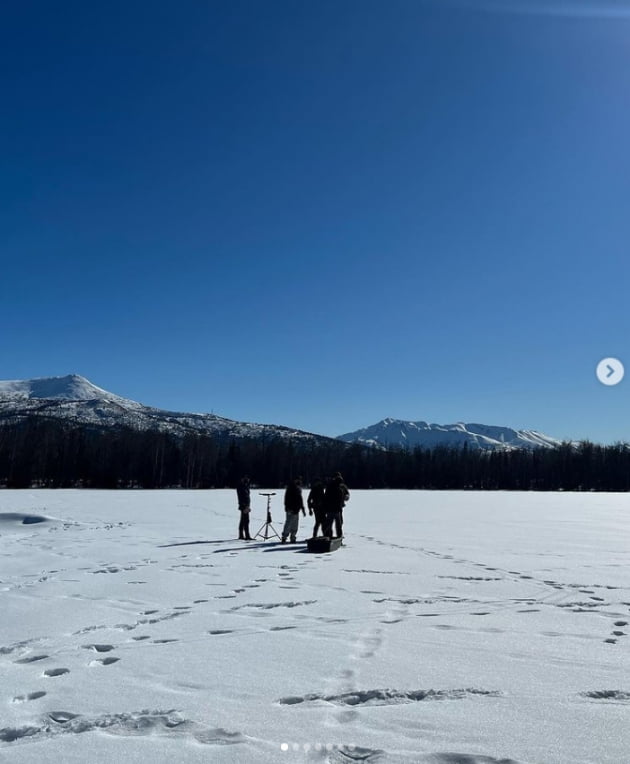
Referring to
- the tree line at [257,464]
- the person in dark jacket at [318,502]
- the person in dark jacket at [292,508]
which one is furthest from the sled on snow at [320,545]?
the tree line at [257,464]

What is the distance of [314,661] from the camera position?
19.6 feet

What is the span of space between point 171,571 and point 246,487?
7.11 metres

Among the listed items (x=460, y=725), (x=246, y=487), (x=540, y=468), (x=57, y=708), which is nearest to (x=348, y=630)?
(x=460, y=725)

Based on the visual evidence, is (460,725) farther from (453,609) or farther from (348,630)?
(453,609)

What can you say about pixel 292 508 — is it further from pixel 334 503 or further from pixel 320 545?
pixel 320 545

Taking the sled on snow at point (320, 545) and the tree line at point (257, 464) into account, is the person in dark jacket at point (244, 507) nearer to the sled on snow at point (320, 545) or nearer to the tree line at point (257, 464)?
the sled on snow at point (320, 545)

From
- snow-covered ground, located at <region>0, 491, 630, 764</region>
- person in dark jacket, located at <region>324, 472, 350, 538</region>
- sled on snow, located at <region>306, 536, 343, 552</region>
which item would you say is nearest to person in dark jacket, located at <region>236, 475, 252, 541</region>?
person in dark jacket, located at <region>324, 472, 350, 538</region>

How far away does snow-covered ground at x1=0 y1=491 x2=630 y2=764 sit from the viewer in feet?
13.4

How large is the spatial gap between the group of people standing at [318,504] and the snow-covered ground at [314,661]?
12.7 feet

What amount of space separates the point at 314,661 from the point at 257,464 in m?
108

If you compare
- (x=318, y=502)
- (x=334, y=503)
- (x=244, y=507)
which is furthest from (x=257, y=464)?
(x=334, y=503)

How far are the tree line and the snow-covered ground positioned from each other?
8028cm

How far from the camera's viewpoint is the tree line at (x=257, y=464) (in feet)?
315

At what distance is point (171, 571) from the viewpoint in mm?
12133
